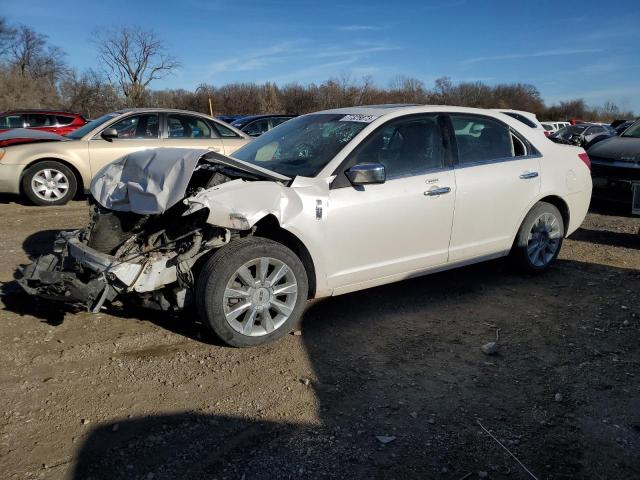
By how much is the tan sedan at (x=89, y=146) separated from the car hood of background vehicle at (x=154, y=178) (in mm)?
4489

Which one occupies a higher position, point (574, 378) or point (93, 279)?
point (93, 279)

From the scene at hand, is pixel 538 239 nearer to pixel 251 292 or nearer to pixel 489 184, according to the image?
pixel 489 184

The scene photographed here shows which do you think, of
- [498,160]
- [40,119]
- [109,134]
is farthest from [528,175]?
[40,119]

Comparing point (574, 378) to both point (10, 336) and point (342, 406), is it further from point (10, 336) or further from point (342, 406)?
point (10, 336)

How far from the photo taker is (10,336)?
12.5 ft

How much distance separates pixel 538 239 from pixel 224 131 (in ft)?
19.3

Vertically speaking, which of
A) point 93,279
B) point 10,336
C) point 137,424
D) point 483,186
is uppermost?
point 483,186

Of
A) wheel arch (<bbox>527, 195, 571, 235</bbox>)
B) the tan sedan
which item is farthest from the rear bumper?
wheel arch (<bbox>527, 195, 571, 235</bbox>)

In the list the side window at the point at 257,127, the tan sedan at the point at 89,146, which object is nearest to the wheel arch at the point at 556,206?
the tan sedan at the point at 89,146

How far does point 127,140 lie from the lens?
28.8 ft

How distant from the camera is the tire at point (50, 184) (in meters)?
8.40

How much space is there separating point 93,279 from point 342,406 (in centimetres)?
182

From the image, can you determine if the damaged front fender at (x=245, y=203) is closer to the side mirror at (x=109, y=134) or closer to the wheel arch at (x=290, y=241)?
the wheel arch at (x=290, y=241)

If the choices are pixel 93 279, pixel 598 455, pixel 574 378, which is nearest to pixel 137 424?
pixel 93 279
